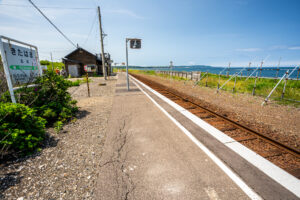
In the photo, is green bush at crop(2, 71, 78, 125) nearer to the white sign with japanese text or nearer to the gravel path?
the white sign with japanese text

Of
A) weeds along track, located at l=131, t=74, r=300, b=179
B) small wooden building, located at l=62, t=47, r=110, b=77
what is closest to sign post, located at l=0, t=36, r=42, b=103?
weeds along track, located at l=131, t=74, r=300, b=179

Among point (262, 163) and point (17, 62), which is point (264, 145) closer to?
point (262, 163)

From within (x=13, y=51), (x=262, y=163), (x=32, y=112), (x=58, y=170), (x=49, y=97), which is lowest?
(x=58, y=170)

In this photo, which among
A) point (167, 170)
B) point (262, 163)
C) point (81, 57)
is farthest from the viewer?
point (81, 57)

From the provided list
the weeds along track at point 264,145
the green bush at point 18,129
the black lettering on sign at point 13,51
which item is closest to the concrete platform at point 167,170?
the weeds along track at point 264,145

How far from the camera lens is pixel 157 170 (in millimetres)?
2828

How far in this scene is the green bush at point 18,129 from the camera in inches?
124

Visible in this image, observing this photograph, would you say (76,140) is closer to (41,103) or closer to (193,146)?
(41,103)

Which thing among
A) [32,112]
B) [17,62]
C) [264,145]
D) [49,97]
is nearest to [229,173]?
[264,145]

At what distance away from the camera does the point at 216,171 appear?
2.75 metres

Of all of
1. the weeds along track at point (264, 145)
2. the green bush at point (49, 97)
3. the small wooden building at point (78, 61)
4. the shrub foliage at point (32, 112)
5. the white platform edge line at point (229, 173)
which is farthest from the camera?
the small wooden building at point (78, 61)

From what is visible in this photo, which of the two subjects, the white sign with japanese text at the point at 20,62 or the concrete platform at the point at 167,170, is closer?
the concrete platform at the point at 167,170

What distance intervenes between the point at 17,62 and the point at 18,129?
116 inches

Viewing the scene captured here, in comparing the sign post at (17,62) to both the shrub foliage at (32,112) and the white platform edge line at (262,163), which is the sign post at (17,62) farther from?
the white platform edge line at (262,163)
